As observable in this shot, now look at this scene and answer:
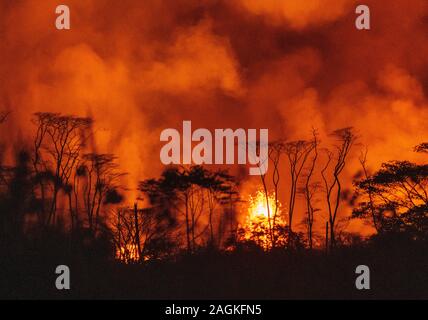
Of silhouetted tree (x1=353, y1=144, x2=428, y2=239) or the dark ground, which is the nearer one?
the dark ground

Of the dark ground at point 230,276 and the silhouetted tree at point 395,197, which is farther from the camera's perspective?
the silhouetted tree at point 395,197

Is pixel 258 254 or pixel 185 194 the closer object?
pixel 258 254

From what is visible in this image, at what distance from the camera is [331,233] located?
37500mm

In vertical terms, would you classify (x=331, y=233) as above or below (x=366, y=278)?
above

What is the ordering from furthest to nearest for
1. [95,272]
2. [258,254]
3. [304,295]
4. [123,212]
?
1. [123,212]
2. [258,254]
3. [95,272]
4. [304,295]

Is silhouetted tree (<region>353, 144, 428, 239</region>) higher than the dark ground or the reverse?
higher

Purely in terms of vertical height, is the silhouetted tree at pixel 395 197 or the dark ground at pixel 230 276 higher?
the silhouetted tree at pixel 395 197

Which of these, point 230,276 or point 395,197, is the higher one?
point 395,197

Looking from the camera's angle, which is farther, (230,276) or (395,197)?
(395,197)
